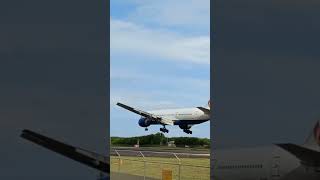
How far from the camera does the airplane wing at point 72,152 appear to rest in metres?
4.52

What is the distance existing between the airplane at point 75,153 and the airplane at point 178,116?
682 mm

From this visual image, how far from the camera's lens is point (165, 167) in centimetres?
609

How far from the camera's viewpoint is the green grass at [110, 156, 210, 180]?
18.6 ft

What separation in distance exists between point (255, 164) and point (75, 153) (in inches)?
76.9

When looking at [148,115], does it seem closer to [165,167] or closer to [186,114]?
[186,114]

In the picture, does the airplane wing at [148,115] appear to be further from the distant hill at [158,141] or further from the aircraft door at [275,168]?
the aircraft door at [275,168]

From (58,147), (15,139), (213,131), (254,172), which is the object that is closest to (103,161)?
(58,147)

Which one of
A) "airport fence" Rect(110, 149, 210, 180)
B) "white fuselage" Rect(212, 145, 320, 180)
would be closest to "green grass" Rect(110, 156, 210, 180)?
"airport fence" Rect(110, 149, 210, 180)

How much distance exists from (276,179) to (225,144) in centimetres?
66

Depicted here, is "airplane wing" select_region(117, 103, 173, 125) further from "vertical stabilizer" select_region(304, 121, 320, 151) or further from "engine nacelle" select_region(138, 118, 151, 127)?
"vertical stabilizer" select_region(304, 121, 320, 151)

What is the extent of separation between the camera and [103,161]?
475 cm

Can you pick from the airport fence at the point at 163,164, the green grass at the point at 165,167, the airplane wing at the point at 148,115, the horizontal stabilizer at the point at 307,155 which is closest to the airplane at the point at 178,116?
the airplane wing at the point at 148,115

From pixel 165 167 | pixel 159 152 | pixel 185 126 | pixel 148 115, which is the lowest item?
pixel 165 167

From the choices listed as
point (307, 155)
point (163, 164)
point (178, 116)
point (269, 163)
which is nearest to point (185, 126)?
point (178, 116)
